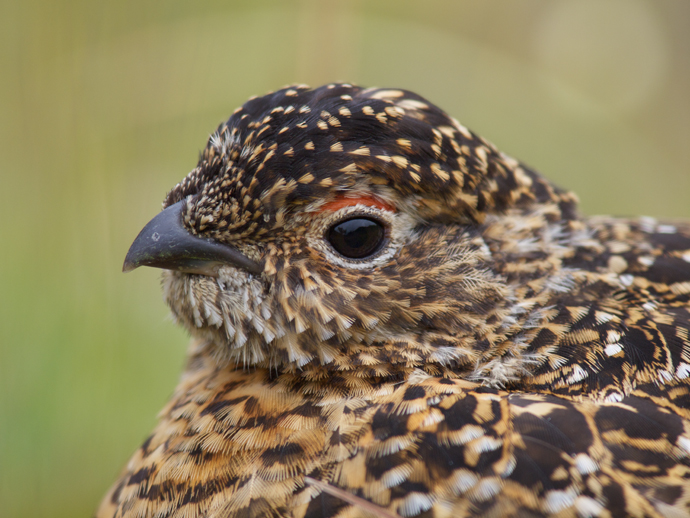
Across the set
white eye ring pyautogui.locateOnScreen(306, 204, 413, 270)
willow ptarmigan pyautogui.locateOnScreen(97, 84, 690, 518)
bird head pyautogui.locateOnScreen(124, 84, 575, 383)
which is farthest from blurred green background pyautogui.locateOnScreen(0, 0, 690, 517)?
white eye ring pyautogui.locateOnScreen(306, 204, 413, 270)

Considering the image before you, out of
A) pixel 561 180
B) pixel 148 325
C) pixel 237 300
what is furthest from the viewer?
pixel 561 180

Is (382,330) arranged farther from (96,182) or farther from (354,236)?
(96,182)

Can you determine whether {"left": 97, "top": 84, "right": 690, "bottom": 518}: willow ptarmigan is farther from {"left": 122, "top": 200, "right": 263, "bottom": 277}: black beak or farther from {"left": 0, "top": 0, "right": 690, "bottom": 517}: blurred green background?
{"left": 0, "top": 0, "right": 690, "bottom": 517}: blurred green background

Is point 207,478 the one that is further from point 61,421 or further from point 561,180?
point 561,180

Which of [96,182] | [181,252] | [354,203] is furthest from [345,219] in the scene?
[96,182]

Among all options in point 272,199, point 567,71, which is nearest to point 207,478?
point 272,199

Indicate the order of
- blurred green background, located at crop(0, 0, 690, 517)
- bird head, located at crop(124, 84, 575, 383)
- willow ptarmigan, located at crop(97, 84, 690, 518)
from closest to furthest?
1. willow ptarmigan, located at crop(97, 84, 690, 518)
2. bird head, located at crop(124, 84, 575, 383)
3. blurred green background, located at crop(0, 0, 690, 517)
